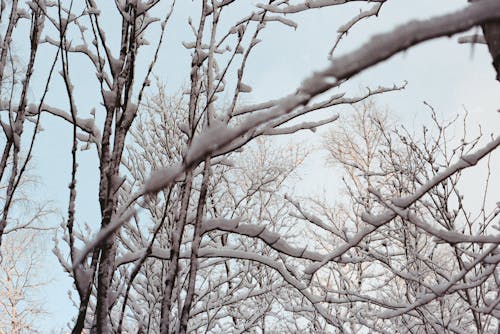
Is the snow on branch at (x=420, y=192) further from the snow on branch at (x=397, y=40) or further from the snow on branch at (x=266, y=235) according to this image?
the snow on branch at (x=397, y=40)

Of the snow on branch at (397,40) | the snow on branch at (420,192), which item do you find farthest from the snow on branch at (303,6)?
the snow on branch at (397,40)

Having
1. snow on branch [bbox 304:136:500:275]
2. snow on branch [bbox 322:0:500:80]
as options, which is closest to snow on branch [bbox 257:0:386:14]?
snow on branch [bbox 304:136:500:275]

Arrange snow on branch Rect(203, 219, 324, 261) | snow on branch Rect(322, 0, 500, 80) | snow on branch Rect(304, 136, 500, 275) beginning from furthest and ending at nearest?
snow on branch Rect(203, 219, 324, 261), snow on branch Rect(304, 136, 500, 275), snow on branch Rect(322, 0, 500, 80)

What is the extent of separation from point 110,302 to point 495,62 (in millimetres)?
983

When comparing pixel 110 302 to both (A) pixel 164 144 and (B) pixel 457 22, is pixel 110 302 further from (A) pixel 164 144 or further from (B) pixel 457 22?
(A) pixel 164 144

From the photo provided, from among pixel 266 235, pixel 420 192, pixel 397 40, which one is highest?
pixel 266 235

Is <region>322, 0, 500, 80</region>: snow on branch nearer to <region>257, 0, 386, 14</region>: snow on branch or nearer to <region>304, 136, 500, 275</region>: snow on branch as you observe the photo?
<region>304, 136, 500, 275</region>: snow on branch

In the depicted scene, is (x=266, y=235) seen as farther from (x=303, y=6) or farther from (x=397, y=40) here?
(x=397, y=40)

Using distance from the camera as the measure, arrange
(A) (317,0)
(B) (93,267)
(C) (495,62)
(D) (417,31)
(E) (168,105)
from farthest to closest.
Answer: (E) (168,105) → (A) (317,0) → (B) (93,267) → (C) (495,62) → (D) (417,31)

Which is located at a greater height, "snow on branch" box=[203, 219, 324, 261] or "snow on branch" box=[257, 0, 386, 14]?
"snow on branch" box=[257, 0, 386, 14]

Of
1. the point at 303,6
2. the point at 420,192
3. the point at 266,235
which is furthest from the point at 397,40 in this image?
the point at 303,6

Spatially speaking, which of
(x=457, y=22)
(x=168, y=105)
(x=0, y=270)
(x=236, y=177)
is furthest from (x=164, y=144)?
(x=0, y=270)

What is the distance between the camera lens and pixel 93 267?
110 cm

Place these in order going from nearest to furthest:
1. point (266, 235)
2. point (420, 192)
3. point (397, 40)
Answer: point (397, 40)
point (420, 192)
point (266, 235)
